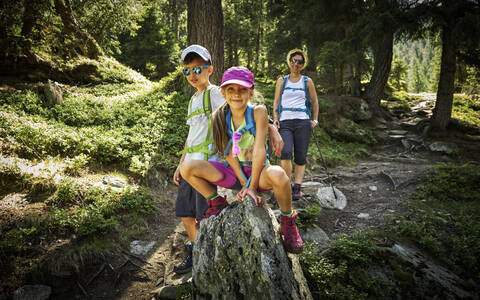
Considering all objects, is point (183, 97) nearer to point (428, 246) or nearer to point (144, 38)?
point (428, 246)

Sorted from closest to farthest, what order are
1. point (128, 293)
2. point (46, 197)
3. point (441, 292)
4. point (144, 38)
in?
point (441, 292) → point (128, 293) → point (46, 197) → point (144, 38)

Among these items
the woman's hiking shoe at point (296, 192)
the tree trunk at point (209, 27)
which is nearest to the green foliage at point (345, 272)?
the woman's hiking shoe at point (296, 192)

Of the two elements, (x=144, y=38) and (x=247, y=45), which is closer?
(x=144, y=38)

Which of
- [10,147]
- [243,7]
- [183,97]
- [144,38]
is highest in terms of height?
[243,7]

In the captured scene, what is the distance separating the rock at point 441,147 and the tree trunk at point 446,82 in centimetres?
158

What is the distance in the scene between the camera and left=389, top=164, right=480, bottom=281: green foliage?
9.40 feet

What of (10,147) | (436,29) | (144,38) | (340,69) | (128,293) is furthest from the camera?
(144,38)

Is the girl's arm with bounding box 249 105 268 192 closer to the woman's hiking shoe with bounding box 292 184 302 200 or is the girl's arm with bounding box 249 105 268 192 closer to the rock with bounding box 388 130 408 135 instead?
the woman's hiking shoe with bounding box 292 184 302 200

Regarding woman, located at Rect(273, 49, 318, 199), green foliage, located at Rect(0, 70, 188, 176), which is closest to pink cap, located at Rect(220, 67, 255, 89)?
woman, located at Rect(273, 49, 318, 199)

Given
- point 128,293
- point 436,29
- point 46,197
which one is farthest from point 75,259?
point 436,29

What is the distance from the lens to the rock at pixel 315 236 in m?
3.28

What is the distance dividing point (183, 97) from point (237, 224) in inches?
256

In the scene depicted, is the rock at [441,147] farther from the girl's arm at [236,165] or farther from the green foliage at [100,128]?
the girl's arm at [236,165]

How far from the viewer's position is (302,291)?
205cm
